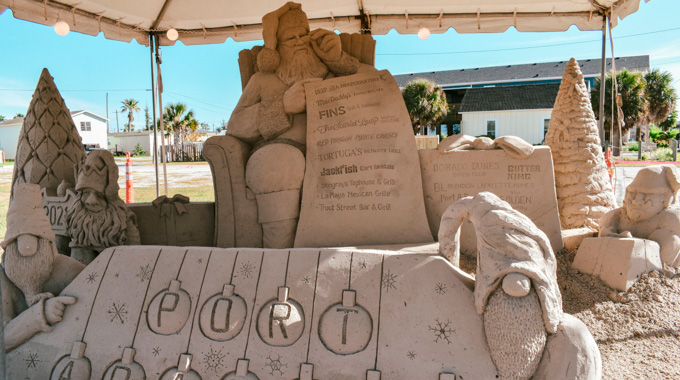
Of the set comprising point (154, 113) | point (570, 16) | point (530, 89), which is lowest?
point (154, 113)

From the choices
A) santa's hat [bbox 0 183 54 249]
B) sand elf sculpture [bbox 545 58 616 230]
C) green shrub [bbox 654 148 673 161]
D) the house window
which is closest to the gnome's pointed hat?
santa's hat [bbox 0 183 54 249]

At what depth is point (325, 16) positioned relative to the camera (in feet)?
20.7

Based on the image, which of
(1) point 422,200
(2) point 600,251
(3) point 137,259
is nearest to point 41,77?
(3) point 137,259

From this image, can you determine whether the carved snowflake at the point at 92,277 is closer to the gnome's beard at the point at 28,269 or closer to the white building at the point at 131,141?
the gnome's beard at the point at 28,269

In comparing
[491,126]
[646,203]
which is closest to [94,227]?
[646,203]

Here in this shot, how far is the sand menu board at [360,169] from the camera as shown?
3.13 m

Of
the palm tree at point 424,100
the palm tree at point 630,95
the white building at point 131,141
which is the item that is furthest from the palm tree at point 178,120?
the palm tree at point 630,95

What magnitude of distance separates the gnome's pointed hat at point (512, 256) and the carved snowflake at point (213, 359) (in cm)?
113

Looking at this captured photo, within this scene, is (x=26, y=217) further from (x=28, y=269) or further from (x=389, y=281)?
(x=389, y=281)

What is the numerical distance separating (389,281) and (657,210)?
2.05 m

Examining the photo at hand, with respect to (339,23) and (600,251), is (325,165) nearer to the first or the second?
(600,251)

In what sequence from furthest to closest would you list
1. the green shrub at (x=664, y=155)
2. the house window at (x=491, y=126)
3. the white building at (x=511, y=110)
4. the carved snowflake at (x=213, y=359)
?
the house window at (x=491, y=126) < the white building at (x=511, y=110) < the green shrub at (x=664, y=155) < the carved snowflake at (x=213, y=359)

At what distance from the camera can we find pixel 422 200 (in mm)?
3178

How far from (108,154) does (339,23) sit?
424 cm
